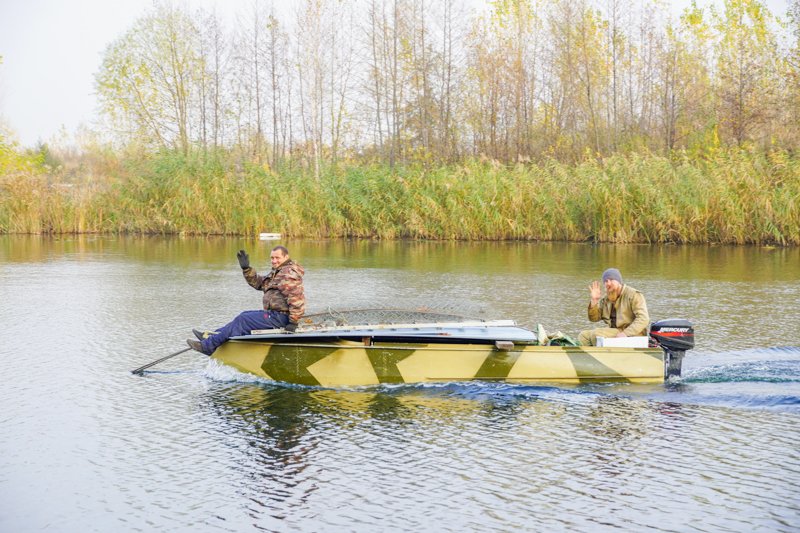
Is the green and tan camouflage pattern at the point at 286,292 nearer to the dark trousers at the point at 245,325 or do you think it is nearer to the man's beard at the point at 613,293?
the dark trousers at the point at 245,325

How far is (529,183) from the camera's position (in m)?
26.9

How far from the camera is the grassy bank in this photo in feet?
80.6

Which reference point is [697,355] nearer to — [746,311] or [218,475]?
[746,311]

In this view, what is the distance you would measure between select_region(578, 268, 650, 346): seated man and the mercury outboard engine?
203 mm

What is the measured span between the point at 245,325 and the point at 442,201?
19.4 meters

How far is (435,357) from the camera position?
9.09m

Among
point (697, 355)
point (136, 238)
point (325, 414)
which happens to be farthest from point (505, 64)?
point (325, 414)

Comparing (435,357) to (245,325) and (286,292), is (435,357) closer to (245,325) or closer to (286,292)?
(286,292)

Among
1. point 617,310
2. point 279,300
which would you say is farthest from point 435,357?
point 617,310

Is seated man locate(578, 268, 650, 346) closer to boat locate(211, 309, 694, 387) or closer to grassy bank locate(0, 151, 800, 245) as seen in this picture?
boat locate(211, 309, 694, 387)

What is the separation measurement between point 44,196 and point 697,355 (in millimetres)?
28023

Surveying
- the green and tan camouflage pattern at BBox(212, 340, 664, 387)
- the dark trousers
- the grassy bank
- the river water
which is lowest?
the river water

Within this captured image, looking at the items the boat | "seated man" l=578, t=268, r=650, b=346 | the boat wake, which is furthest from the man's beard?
the boat wake

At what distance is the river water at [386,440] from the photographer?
19.4 feet
